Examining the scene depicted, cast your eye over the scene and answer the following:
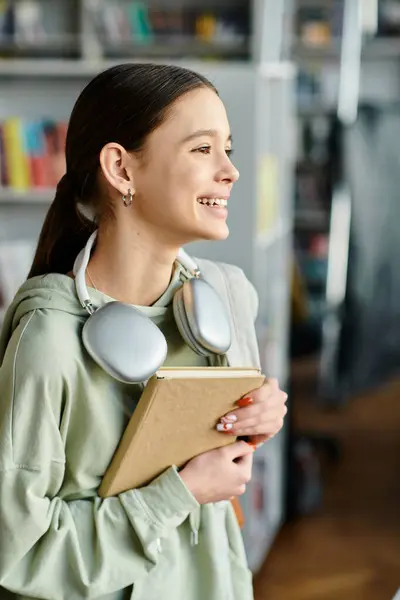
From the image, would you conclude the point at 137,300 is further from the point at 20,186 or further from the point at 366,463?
the point at 366,463

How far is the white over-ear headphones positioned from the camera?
933 mm

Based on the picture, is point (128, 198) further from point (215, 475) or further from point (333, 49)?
point (333, 49)

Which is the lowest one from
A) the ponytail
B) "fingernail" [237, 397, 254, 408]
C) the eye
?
"fingernail" [237, 397, 254, 408]

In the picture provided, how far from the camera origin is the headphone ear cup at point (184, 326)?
1.01m

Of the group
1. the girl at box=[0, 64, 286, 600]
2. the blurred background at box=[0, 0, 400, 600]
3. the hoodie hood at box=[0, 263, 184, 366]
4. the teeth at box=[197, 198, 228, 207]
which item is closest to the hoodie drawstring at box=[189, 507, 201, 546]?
the girl at box=[0, 64, 286, 600]

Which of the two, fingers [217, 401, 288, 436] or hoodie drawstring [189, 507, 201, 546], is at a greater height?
fingers [217, 401, 288, 436]

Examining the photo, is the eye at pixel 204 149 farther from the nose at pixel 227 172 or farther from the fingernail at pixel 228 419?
the fingernail at pixel 228 419

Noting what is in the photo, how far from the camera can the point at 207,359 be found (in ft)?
3.51

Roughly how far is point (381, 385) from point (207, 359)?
443 centimetres

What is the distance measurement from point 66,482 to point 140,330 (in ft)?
0.59

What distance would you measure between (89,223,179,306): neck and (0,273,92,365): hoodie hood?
27 mm

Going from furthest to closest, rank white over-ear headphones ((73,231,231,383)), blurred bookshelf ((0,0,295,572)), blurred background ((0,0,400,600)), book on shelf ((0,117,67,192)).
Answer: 1. book on shelf ((0,117,67,192))
2. blurred background ((0,0,400,600))
3. blurred bookshelf ((0,0,295,572))
4. white over-ear headphones ((73,231,231,383))

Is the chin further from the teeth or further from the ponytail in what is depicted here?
the ponytail

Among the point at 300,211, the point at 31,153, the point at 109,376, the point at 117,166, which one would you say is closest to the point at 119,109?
the point at 117,166
